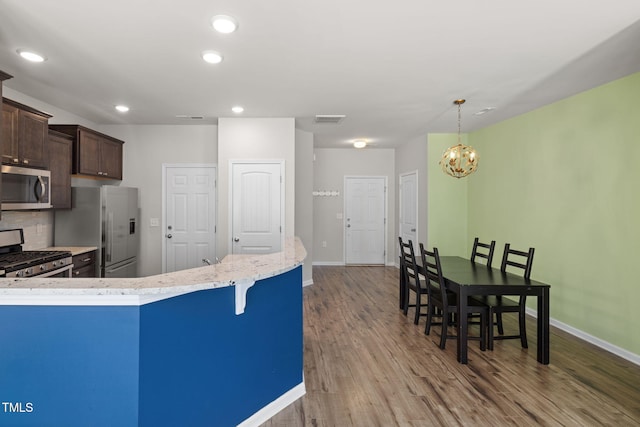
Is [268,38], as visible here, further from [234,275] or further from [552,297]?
[552,297]

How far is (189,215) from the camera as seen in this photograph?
224 inches

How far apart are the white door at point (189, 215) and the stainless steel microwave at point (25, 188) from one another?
6.26 ft

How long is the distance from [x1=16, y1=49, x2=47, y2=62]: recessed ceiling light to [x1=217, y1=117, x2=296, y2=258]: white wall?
2.27m

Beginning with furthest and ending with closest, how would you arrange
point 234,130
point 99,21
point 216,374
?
point 234,130 → point 99,21 → point 216,374

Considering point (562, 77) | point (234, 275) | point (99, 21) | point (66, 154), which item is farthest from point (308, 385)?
point (66, 154)

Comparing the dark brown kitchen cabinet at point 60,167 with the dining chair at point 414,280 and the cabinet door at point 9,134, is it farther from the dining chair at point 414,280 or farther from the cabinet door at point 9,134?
the dining chair at point 414,280

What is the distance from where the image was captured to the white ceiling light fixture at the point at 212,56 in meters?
2.92

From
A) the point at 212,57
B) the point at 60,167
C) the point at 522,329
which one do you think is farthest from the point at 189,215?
the point at 522,329

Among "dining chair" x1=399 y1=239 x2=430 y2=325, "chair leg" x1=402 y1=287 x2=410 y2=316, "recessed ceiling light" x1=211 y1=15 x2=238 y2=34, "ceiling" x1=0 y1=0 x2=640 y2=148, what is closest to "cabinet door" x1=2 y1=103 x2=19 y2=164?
"ceiling" x1=0 y1=0 x2=640 y2=148

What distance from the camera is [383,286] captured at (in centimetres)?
621

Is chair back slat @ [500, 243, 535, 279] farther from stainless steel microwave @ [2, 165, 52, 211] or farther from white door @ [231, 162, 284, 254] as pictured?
stainless steel microwave @ [2, 165, 52, 211]

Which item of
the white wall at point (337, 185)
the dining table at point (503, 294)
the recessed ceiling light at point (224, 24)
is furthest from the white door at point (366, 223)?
the recessed ceiling light at point (224, 24)

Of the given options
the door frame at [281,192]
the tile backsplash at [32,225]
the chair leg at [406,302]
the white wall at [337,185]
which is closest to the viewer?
the tile backsplash at [32,225]

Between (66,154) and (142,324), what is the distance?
3.71 meters
